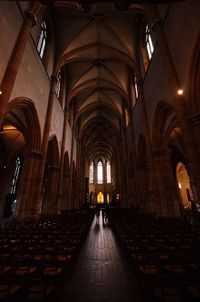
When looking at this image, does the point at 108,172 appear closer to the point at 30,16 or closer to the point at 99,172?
the point at 99,172

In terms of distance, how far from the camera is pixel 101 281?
3.18 m

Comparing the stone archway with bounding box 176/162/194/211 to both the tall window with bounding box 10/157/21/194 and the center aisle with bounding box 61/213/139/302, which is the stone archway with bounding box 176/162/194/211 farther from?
the tall window with bounding box 10/157/21/194

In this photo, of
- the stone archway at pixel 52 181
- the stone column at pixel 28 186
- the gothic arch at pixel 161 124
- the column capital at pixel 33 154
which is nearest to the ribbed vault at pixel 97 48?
the gothic arch at pixel 161 124

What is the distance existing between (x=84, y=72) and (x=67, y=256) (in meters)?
18.8

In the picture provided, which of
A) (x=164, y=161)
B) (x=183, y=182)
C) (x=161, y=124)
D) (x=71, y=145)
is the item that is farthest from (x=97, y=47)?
(x=183, y=182)

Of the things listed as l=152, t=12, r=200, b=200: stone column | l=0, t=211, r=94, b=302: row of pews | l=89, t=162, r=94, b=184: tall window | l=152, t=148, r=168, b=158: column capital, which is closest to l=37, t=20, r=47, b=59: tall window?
l=152, t=12, r=200, b=200: stone column

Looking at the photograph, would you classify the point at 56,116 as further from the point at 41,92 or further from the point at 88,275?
the point at 88,275

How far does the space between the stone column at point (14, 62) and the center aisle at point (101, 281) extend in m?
6.13

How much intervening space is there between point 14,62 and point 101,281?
355 inches

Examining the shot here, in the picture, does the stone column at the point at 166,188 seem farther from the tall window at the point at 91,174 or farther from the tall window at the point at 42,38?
the tall window at the point at 91,174

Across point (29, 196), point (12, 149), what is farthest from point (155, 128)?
point (12, 149)

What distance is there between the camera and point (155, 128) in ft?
35.8

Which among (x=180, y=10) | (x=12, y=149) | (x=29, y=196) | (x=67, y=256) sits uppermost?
(x=180, y=10)

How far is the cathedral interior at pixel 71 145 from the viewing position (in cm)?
264
